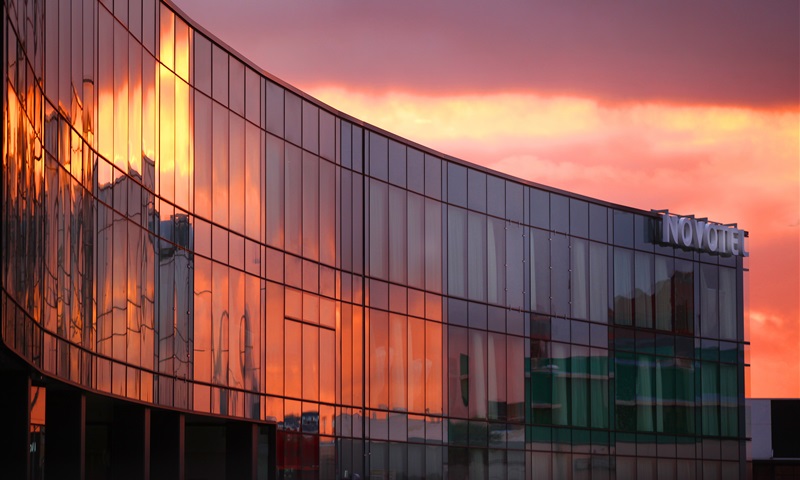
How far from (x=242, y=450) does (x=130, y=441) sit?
7.61m

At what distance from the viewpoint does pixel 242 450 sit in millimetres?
44688

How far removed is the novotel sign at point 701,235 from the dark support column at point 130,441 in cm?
3635

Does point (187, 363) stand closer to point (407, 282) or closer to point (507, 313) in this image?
point (407, 282)

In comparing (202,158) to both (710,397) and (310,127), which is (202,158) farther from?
(710,397)

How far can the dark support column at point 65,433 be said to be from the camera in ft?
107

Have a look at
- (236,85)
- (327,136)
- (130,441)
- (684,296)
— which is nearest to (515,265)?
(684,296)

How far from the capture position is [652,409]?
6631 centimetres

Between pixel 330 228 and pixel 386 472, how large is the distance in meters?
9.71

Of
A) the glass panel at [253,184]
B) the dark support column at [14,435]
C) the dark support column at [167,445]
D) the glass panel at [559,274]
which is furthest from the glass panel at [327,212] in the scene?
the dark support column at [14,435]

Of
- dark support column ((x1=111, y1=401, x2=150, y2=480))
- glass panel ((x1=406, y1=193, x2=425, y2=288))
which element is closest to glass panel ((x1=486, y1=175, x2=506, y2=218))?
glass panel ((x1=406, y1=193, x2=425, y2=288))

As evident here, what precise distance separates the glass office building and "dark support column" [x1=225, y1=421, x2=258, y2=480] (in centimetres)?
10

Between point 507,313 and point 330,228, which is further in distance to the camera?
point 507,313


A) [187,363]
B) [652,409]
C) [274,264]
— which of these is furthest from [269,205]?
[652,409]

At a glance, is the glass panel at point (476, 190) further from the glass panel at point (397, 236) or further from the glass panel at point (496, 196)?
the glass panel at point (397, 236)
